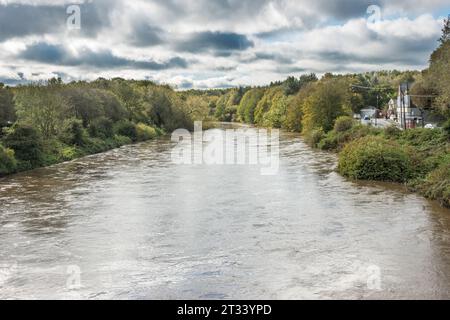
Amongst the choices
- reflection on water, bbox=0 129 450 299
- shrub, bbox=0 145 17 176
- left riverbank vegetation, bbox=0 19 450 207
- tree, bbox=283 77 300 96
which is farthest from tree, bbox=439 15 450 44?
tree, bbox=283 77 300 96

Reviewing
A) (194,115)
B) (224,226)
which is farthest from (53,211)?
(194,115)

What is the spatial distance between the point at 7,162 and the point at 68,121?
1584cm

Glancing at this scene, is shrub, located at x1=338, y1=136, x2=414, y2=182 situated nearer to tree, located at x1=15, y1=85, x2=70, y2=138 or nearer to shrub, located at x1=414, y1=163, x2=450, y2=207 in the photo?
shrub, located at x1=414, y1=163, x2=450, y2=207

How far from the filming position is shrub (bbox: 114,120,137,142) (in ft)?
239

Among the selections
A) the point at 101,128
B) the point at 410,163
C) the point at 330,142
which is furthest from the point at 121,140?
the point at 410,163

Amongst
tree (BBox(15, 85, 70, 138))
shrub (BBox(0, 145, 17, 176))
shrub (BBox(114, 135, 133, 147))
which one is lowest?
shrub (BBox(0, 145, 17, 176))

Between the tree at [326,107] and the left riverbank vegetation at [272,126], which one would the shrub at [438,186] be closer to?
the left riverbank vegetation at [272,126]

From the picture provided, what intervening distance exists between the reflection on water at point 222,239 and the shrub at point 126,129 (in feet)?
128

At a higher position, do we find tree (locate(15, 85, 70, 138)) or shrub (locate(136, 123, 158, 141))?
tree (locate(15, 85, 70, 138))

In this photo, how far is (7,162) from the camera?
3894 cm

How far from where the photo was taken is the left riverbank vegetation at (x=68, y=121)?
42406mm

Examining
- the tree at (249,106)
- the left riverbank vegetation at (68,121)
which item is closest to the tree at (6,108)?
the left riverbank vegetation at (68,121)

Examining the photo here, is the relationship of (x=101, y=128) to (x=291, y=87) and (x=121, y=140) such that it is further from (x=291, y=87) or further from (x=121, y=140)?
(x=291, y=87)
